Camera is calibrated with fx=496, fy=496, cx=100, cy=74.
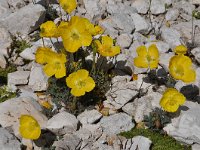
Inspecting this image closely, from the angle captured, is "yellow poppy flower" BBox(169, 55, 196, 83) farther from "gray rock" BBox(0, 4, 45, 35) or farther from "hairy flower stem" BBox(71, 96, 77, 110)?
"gray rock" BBox(0, 4, 45, 35)

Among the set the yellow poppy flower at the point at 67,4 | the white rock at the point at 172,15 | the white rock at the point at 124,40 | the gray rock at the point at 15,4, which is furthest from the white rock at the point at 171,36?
the gray rock at the point at 15,4

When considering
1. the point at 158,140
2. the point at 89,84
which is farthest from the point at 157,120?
the point at 89,84

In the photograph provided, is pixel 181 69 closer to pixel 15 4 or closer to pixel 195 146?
pixel 195 146

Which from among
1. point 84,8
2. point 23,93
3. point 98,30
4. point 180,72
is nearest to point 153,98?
point 180,72

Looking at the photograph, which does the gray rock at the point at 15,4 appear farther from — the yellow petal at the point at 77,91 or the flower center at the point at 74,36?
the yellow petal at the point at 77,91

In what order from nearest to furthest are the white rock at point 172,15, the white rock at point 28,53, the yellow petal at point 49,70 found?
1. the yellow petal at point 49,70
2. the white rock at point 28,53
3. the white rock at point 172,15
